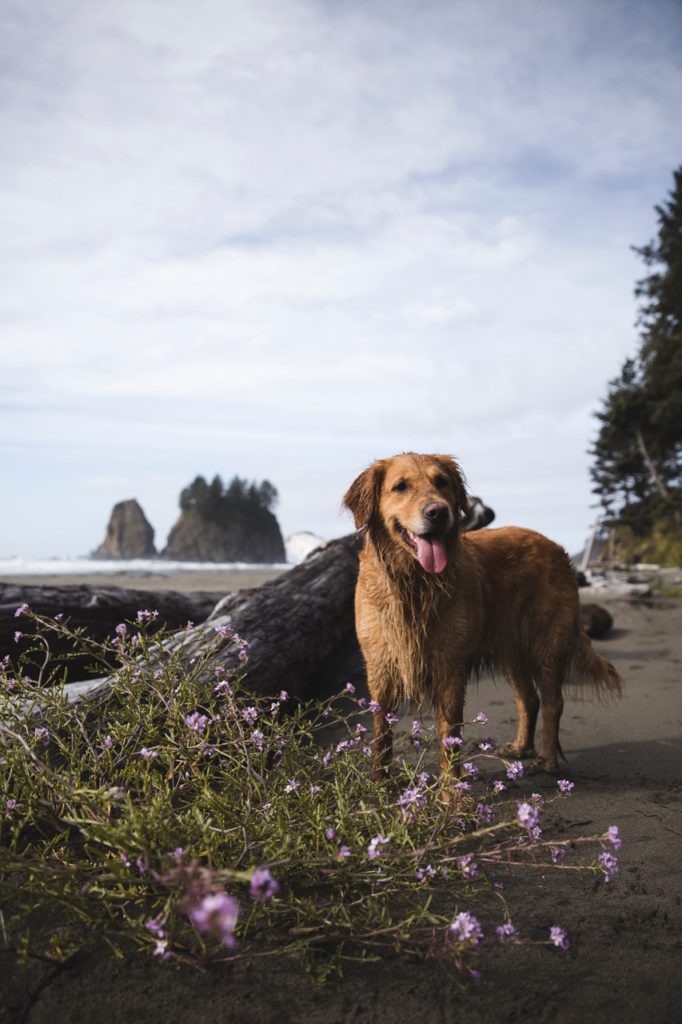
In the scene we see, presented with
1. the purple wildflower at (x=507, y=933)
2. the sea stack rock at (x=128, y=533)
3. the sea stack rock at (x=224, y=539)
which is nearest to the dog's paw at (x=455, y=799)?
the purple wildflower at (x=507, y=933)

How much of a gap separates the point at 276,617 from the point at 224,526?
78795 millimetres

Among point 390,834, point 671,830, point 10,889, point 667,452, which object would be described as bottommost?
point 671,830

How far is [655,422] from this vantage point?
29969 mm

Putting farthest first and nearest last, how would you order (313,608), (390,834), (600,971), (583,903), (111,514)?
(111,514)
(313,608)
(583,903)
(600,971)
(390,834)

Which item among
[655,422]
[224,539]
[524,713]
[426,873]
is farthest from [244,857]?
[224,539]

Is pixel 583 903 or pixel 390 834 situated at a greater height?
pixel 390 834

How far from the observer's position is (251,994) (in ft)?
6.19

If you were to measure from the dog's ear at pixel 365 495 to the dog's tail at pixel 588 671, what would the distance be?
1875 millimetres

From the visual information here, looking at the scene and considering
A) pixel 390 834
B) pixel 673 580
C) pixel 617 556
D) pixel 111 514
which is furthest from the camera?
pixel 111 514

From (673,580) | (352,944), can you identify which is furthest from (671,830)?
(673,580)

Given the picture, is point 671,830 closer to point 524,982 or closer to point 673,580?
point 524,982

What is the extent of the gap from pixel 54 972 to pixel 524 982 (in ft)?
4.69

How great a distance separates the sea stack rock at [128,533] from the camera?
285ft

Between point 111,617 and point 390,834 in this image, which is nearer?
point 390,834
